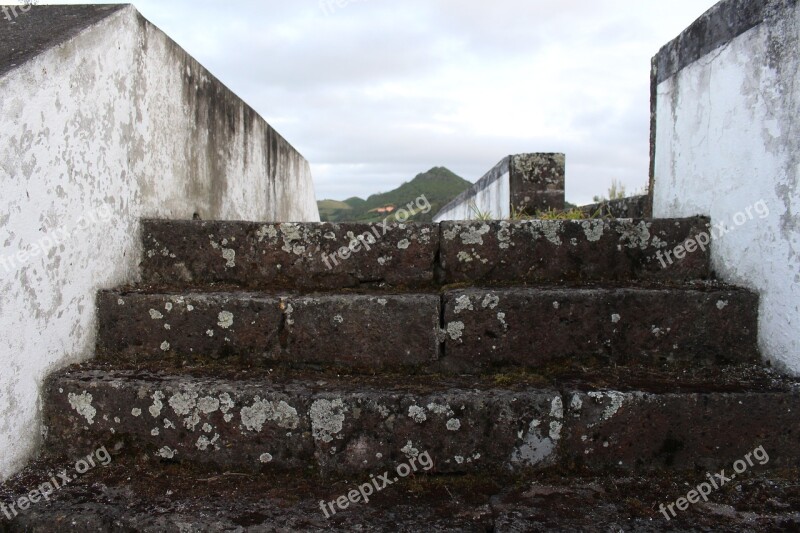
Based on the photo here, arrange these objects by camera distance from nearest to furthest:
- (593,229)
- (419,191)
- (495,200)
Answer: (593,229) → (495,200) → (419,191)

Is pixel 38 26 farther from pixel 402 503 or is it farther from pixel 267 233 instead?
pixel 402 503

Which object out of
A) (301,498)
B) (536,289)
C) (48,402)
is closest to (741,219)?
(536,289)

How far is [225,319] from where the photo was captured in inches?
85.9

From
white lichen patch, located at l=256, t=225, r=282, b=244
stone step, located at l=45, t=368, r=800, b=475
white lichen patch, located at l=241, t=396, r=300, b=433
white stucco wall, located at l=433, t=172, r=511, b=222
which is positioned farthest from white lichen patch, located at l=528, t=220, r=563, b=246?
white stucco wall, located at l=433, t=172, r=511, b=222

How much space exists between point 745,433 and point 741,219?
2.99 ft

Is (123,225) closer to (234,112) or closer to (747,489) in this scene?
(234,112)

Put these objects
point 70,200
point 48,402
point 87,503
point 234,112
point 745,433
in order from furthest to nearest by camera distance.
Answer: point 234,112 < point 70,200 < point 48,402 < point 745,433 < point 87,503

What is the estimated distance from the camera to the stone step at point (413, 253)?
2453 mm

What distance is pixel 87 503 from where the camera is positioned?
1621mm

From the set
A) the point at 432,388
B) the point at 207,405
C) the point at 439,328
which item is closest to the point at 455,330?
the point at 439,328

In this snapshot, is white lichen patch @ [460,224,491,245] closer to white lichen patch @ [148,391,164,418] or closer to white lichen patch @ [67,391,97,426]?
white lichen patch @ [148,391,164,418]

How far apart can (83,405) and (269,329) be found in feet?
2.24

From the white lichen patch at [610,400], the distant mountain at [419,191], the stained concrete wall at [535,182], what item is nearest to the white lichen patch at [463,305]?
the white lichen patch at [610,400]

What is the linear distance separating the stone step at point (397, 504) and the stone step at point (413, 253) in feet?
3.04
